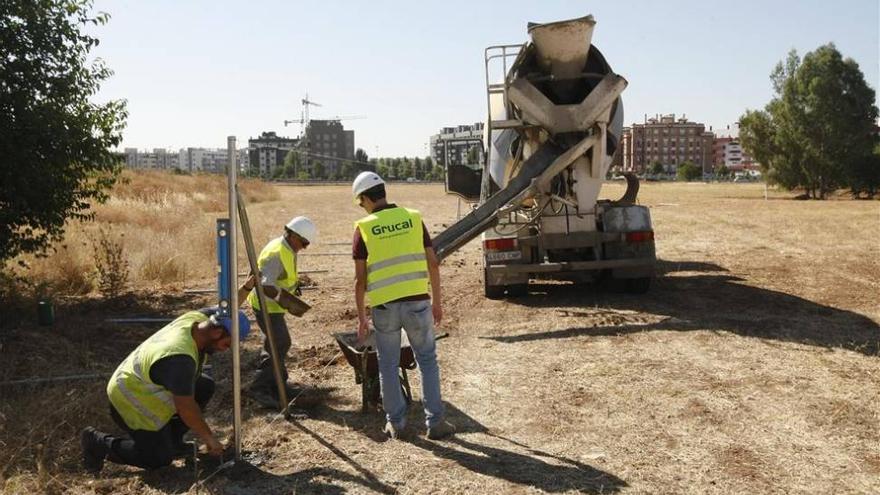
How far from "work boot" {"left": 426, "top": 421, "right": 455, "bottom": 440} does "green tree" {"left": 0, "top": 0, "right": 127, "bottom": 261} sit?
5.81 meters

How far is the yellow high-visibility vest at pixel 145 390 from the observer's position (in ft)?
14.5

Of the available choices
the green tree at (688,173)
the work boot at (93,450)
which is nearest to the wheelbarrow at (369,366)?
the work boot at (93,450)

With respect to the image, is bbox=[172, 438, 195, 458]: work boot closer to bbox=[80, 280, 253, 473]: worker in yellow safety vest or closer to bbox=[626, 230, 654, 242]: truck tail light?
bbox=[80, 280, 253, 473]: worker in yellow safety vest

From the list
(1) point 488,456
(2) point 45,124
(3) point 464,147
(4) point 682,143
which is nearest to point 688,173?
(4) point 682,143

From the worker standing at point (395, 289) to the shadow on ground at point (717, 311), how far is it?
3012 millimetres

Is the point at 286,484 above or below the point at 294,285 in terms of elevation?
below

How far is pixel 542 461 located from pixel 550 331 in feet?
12.2

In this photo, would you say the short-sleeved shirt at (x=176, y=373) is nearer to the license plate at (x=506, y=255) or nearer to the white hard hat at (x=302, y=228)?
the white hard hat at (x=302, y=228)

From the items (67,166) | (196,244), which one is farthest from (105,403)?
(196,244)

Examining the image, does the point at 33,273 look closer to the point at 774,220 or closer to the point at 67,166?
the point at 67,166

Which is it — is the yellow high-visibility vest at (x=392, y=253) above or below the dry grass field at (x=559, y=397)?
above

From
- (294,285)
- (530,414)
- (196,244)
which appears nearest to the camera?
(530,414)

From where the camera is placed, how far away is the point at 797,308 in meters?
9.40

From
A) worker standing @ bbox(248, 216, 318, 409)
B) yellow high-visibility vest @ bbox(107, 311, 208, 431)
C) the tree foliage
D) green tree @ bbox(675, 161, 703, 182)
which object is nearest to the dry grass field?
worker standing @ bbox(248, 216, 318, 409)
